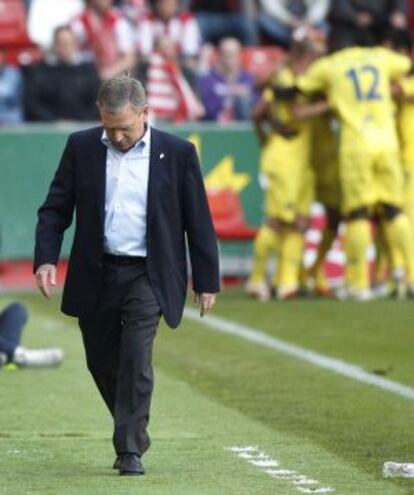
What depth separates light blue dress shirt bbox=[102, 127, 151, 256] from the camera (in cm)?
920

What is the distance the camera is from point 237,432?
420 inches

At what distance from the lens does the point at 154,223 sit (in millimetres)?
9164

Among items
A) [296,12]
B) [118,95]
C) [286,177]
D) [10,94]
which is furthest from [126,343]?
[296,12]

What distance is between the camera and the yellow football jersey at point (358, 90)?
18609mm

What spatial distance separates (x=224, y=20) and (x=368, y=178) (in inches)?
270

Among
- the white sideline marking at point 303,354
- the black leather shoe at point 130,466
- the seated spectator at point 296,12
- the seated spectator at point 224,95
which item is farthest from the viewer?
the seated spectator at point 296,12

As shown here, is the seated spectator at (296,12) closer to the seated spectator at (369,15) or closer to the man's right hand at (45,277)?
the seated spectator at (369,15)

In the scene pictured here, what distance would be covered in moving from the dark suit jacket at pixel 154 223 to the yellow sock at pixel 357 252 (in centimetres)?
950

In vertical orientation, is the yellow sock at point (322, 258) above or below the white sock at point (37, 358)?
below

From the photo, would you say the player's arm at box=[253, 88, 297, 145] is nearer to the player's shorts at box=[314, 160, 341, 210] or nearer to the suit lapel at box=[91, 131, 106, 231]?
the player's shorts at box=[314, 160, 341, 210]

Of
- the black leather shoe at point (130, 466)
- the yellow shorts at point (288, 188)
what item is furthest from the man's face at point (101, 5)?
the black leather shoe at point (130, 466)

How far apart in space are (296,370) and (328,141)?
6.01m

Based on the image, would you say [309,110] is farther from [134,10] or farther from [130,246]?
[130,246]

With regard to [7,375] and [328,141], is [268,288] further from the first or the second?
[7,375]
